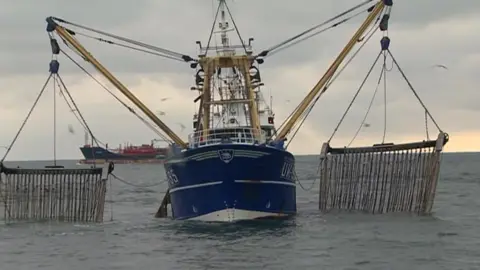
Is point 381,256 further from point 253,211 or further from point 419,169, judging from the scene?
point 419,169

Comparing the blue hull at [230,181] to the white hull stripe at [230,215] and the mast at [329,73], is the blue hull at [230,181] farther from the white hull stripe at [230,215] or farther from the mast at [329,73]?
the mast at [329,73]

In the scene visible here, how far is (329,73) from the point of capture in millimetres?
46281

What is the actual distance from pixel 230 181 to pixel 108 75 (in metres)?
11.1

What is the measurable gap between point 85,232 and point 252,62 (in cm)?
1456

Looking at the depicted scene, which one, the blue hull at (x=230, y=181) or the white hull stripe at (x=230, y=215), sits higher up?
the blue hull at (x=230, y=181)

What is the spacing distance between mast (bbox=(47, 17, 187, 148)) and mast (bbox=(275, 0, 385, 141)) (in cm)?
581

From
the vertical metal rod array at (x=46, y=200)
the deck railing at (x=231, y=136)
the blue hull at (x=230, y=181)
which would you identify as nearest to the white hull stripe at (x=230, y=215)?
the blue hull at (x=230, y=181)

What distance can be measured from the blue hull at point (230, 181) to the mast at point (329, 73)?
4699mm

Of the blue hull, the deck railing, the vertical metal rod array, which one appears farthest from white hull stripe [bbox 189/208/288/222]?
the vertical metal rod array

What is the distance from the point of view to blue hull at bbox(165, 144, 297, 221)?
3912 centimetres

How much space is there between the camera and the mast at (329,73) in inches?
1814

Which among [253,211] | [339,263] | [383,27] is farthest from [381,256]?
[383,27]

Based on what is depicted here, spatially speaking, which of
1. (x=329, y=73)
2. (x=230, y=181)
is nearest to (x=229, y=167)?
(x=230, y=181)

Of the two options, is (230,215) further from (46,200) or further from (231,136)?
(46,200)
